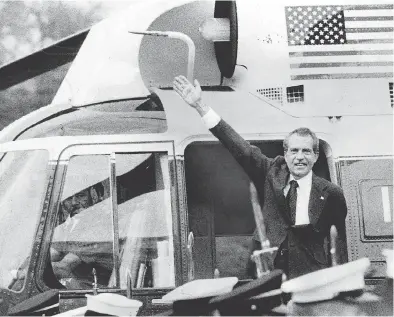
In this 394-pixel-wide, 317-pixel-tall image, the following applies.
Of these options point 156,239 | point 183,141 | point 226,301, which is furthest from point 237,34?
point 226,301

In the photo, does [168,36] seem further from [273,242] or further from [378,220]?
[378,220]

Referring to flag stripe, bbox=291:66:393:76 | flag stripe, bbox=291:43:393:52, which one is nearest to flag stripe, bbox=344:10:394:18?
flag stripe, bbox=291:43:393:52

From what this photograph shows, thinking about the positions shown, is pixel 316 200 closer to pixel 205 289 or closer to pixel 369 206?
pixel 369 206

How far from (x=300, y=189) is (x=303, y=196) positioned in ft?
0.11

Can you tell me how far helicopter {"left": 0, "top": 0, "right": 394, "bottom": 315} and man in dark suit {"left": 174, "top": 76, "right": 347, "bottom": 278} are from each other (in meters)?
0.18

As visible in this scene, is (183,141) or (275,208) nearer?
(275,208)

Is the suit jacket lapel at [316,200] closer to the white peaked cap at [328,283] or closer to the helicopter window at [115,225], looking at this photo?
the white peaked cap at [328,283]

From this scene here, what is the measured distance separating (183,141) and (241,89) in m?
0.38

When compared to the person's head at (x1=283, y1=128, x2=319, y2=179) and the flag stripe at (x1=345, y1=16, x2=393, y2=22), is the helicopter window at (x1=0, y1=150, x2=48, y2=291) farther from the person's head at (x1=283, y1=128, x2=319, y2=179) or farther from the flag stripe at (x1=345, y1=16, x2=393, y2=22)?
the flag stripe at (x1=345, y1=16, x2=393, y2=22)

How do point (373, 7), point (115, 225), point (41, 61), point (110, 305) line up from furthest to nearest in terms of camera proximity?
1. point (41, 61)
2. point (373, 7)
3. point (115, 225)
4. point (110, 305)

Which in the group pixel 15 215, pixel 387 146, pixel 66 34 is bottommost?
pixel 15 215

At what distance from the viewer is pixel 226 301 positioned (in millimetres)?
2107

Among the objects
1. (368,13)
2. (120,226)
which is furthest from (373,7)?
(120,226)

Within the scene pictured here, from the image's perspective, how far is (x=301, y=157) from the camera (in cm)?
271
